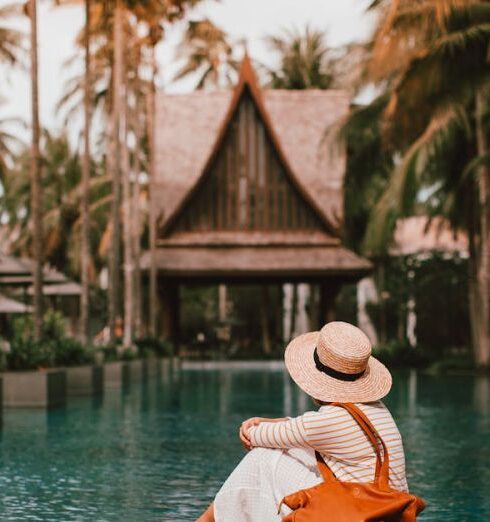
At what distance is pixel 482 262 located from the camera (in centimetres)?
3253

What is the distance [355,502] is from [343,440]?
13.0 inches

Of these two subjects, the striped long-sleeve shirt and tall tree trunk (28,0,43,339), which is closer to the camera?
the striped long-sleeve shirt

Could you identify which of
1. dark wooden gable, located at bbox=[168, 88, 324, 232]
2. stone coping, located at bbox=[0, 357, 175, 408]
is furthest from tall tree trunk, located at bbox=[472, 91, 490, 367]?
dark wooden gable, located at bbox=[168, 88, 324, 232]

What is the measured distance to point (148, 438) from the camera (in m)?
13.7

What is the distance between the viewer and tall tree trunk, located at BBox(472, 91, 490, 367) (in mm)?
30969

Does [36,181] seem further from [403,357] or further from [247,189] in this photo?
[247,189]

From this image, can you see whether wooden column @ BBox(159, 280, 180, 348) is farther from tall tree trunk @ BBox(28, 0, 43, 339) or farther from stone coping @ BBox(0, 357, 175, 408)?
tall tree trunk @ BBox(28, 0, 43, 339)

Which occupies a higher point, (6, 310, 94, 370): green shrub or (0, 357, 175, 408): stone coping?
(6, 310, 94, 370): green shrub

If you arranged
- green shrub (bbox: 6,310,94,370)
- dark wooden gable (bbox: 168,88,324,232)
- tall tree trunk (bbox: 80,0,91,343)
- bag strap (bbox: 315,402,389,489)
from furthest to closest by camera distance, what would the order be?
dark wooden gable (bbox: 168,88,324,232) < tall tree trunk (bbox: 80,0,91,343) < green shrub (bbox: 6,310,94,370) < bag strap (bbox: 315,402,389,489)

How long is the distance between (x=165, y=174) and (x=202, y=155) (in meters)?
1.72

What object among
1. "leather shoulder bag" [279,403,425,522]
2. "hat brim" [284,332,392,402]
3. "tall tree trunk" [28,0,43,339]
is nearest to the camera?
"leather shoulder bag" [279,403,425,522]

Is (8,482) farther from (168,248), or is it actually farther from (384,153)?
(168,248)

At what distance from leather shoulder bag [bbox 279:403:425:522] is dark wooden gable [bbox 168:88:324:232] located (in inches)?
1617

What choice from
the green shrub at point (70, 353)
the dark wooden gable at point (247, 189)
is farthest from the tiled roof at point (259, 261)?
the green shrub at point (70, 353)
